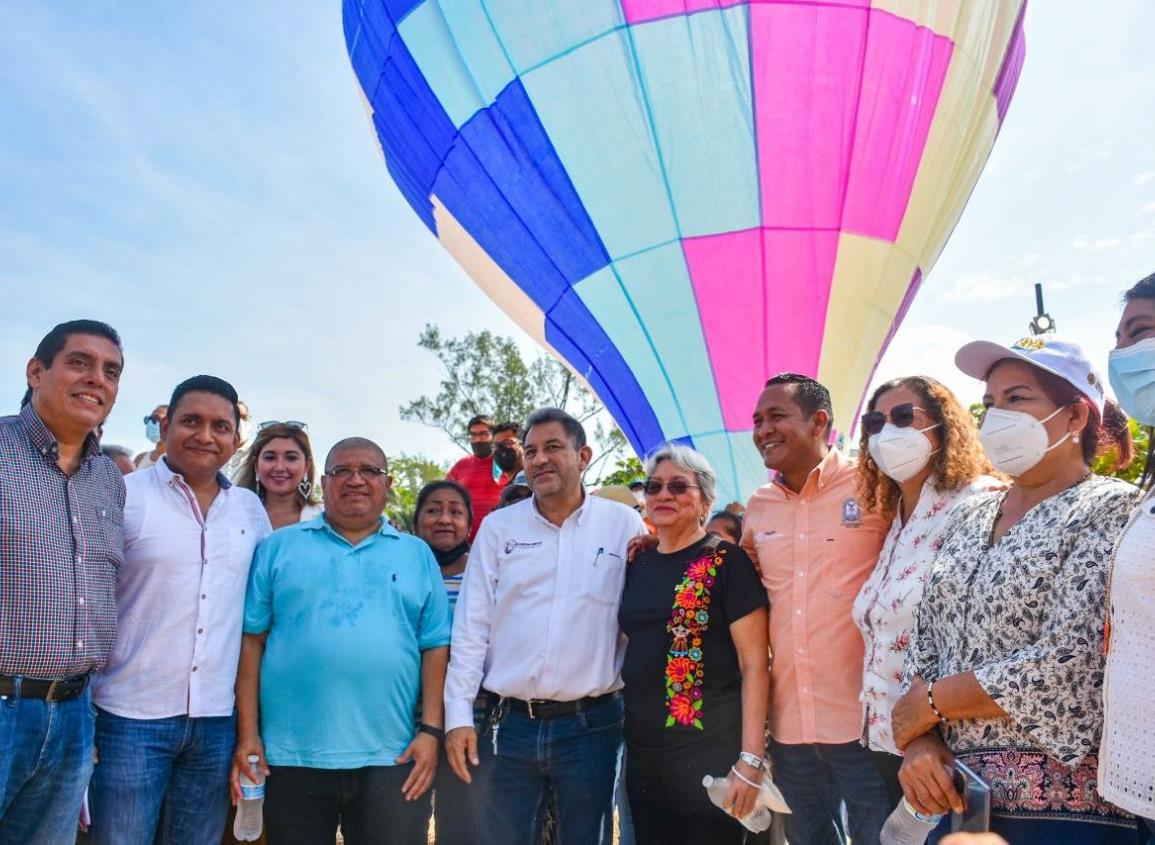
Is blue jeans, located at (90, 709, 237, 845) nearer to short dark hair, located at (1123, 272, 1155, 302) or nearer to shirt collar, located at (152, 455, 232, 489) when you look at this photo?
shirt collar, located at (152, 455, 232, 489)

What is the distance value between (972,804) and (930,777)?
11.6 inches

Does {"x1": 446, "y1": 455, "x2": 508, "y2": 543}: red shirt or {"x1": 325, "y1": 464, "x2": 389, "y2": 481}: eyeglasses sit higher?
{"x1": 446, "y1": 455, "x2": 508, "y2": 543}: red shirt

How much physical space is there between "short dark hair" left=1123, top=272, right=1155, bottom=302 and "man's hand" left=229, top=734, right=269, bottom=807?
321cm

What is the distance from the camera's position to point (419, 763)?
336cm

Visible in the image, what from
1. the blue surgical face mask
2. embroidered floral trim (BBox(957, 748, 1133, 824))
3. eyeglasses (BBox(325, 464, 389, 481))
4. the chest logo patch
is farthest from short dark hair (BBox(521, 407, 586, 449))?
the blue surgical face mask

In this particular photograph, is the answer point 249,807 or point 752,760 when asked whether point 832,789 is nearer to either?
point 752,760

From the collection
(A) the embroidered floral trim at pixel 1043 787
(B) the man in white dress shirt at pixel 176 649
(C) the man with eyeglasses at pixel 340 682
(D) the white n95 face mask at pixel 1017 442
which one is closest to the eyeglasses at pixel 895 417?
(D) the white n95 face mask at pixel 1017 442

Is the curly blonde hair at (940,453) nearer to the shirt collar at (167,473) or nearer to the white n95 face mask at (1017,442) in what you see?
the white n95 face mask at (1017,442)

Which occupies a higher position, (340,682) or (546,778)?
(340,682)

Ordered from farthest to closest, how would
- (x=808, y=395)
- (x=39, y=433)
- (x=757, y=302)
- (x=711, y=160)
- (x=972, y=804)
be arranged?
1. (x=757, y=302)
2. (x=711, y=160)
3. (x=808, y=395)
4. (x=39, y=433)
5. (x=972, y=804)

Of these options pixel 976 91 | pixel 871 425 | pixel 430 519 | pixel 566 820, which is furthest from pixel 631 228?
pixel 566 820

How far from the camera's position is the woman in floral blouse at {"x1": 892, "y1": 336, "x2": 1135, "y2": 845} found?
7.09 ft

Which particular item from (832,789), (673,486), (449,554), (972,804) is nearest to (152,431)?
(449,554)

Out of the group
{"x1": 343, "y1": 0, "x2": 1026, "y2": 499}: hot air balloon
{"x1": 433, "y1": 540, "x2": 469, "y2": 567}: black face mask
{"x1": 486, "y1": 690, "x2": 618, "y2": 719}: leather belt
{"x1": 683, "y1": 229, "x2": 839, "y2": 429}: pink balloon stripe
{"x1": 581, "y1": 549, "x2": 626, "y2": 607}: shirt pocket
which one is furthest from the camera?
{"x1": 683, "y1": 229, "x2": 839, "y2": 429}: pink balloon stripe
